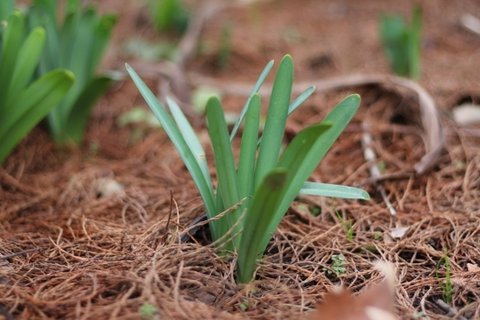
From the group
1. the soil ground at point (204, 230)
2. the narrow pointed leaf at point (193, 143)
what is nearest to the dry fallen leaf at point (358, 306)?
the soil ground at point (204, 230)

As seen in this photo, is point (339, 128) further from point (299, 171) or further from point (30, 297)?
point (30, 297)

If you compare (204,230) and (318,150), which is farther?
(204,230)

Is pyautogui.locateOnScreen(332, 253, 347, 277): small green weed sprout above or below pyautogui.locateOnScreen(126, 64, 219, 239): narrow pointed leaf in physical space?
below

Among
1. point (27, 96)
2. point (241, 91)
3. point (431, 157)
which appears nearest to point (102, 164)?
point (27, 96)

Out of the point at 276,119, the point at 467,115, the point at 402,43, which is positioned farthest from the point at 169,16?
the point at 276,119

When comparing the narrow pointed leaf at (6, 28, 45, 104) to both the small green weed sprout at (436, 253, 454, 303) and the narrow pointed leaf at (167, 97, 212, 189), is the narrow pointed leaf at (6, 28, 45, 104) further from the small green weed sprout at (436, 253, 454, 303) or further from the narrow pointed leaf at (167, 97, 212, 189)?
the small green weed sprout at (436, 253, 454, 303)

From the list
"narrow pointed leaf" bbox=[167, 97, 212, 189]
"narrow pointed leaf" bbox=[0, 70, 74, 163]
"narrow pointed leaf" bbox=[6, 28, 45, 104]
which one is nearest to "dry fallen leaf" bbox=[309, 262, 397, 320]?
"narrow pointed leaf" bbox=[167, 97, 212, 189]

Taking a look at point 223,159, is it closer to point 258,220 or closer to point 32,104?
point 258,220
